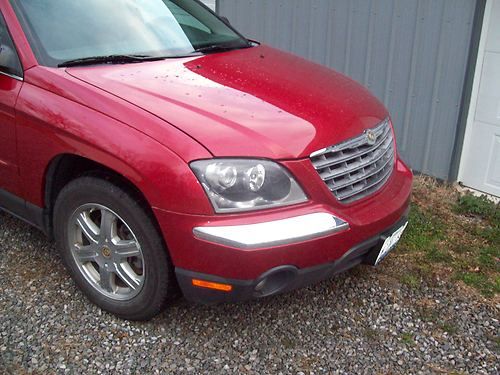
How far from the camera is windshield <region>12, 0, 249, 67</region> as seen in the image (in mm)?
3174

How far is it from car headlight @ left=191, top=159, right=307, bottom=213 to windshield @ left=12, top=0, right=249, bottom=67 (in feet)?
3.75

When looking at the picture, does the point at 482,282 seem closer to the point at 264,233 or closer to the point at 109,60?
the point at 264,233

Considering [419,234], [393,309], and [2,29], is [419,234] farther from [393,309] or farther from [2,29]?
[2,29]

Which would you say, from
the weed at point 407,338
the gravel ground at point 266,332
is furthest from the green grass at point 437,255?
the weed at point 407,338

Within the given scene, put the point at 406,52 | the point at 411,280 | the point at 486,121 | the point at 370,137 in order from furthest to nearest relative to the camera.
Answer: the point at 406,52
the point at 486,121
the point at 411,280
the point at 370,137

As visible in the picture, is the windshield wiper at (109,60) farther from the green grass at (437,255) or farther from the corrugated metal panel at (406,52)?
the corrugated metal panel at (406,52)

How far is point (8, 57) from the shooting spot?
312cm

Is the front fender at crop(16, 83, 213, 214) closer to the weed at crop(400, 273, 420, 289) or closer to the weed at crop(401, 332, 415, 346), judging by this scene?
the weed at crop(401, 332, 415, 346)

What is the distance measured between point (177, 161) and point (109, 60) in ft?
3.34

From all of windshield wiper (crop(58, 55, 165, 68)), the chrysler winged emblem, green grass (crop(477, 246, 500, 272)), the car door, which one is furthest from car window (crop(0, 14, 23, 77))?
green grass (crop(477, 246, 500, 272))

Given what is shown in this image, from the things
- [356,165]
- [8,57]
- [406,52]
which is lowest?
[356,165]

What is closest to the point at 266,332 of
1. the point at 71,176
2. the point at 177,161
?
the point at 177,161

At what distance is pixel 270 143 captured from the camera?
102 inches

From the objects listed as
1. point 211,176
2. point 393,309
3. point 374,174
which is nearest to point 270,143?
point 211,176
